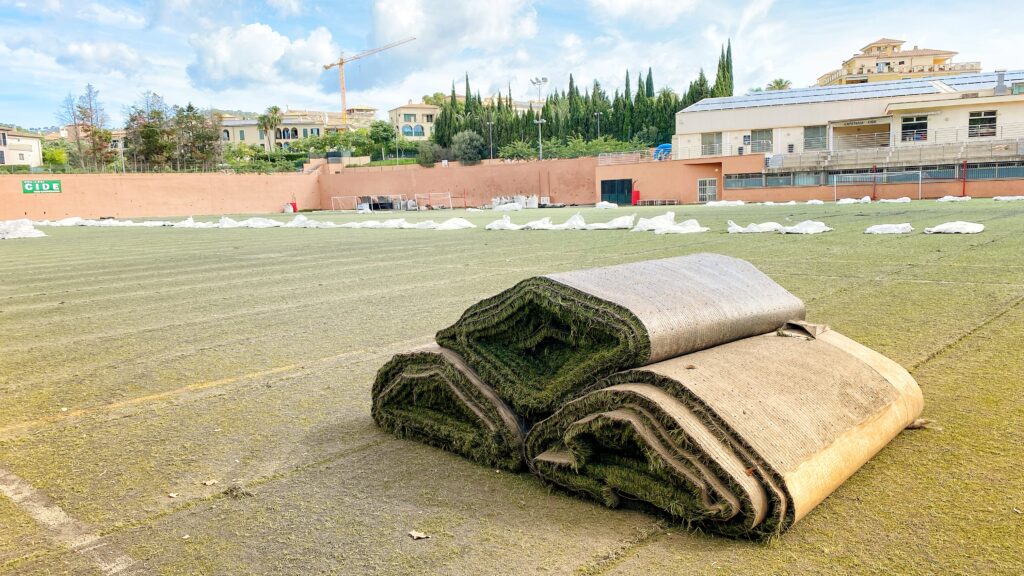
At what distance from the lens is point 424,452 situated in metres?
3.08

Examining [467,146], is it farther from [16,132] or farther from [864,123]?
[16,132]

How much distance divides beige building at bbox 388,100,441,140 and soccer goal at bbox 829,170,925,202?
10187 cm

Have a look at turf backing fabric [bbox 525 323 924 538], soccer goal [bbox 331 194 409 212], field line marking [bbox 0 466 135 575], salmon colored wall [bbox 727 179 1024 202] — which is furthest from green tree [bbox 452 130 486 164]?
turf backing fabric [bbox 525 323 924 538]

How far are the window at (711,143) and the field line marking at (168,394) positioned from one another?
146 ft

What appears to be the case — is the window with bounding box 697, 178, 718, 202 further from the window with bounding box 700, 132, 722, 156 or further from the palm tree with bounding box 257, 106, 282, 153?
the palm tree with bounding box 257, 106, 282, 153

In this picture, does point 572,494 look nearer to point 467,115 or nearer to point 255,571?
point 255,571

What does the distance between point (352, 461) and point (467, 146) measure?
7139cm

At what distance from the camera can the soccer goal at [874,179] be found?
33.1 m

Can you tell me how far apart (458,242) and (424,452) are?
40.0 feet

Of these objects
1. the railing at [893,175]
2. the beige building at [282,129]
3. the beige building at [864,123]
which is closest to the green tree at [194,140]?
the beige building at [864,123]

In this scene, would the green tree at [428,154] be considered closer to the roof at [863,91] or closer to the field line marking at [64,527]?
the roof at [863,91]

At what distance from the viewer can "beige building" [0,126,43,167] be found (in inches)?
3009

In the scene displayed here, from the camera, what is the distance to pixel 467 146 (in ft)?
238

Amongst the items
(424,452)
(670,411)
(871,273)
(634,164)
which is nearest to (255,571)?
(424,452)
